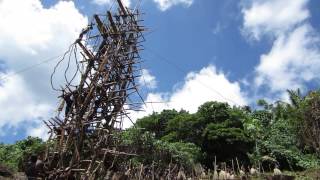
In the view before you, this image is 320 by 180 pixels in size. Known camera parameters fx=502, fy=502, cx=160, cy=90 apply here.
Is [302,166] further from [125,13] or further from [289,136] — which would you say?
[125,13]

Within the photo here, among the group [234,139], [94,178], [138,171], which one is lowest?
[94,178]

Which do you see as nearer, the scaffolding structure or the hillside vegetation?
the scaffolding structure

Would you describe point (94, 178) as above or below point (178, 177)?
below

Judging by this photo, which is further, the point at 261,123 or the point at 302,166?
the point at 261,123

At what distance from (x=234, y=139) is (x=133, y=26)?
1656 cm

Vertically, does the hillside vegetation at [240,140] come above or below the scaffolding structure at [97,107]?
above

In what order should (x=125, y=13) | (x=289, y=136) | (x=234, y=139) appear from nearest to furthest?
(x=125, y=13) < (x=234, y=139) < (x=289, y=136)

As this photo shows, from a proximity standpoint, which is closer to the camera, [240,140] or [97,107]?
[97,107]

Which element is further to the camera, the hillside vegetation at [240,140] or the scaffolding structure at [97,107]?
the hillside vegetation at [240,140]

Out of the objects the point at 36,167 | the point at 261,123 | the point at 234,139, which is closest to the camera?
the point at 36,167

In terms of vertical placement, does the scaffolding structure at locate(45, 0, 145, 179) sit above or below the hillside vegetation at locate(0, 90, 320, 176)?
below

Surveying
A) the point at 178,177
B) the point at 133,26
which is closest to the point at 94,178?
the point at 133,26

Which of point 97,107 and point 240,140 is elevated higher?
point 240,140

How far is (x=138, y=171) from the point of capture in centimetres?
1488
